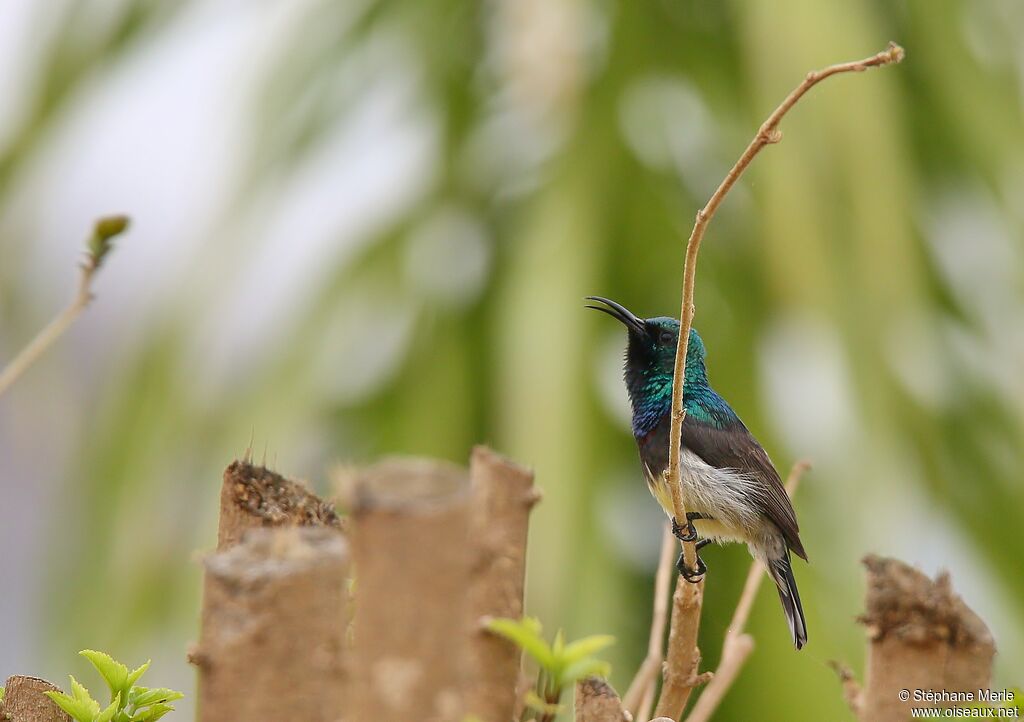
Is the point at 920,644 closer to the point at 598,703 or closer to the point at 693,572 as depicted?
the point at 598,703

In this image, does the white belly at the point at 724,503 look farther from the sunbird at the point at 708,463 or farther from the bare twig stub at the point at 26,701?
the bare twig stub at the point at 26,701

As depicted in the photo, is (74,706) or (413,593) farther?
(74,706)

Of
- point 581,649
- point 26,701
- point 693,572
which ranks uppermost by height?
point 693,572

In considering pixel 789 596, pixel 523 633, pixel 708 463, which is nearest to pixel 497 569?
pixel 523 633

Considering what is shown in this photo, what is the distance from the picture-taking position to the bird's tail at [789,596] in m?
2.06

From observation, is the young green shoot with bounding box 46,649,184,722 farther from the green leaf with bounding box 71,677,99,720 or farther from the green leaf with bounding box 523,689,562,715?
the green leaf with bounding box 523,689,562,715

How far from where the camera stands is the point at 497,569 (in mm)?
812

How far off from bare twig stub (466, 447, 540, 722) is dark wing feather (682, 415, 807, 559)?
144 cm

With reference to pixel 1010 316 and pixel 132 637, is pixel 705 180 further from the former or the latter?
pixel 132 637

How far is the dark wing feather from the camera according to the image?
7.30ft

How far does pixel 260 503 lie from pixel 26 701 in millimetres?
258

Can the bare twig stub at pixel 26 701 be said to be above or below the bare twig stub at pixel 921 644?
below

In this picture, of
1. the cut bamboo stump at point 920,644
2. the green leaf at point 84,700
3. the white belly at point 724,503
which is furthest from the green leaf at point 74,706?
the white belly at point 724,503

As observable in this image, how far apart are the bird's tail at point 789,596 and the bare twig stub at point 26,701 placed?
1.28m
